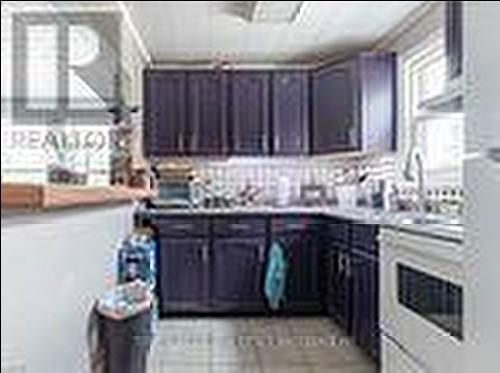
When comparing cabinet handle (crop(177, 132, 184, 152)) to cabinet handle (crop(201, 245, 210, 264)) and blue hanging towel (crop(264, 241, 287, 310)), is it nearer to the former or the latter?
cabinet handle (crop(201, 245, 210, 264))

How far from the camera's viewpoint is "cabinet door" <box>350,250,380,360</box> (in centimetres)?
415

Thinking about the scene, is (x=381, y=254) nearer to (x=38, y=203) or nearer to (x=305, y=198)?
(x=38, y=203)

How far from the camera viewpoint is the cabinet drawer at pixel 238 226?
620cm

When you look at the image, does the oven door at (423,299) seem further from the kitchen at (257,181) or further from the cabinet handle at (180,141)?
the cabinet handle at (180,141)

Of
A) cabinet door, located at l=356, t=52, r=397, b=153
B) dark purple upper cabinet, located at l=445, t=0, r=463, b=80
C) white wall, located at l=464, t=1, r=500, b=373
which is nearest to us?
white wall, located at l=464, t=1, r=500, b=373

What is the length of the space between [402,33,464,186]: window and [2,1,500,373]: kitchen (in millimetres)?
22

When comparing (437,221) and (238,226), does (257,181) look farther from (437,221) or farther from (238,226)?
(437,221)

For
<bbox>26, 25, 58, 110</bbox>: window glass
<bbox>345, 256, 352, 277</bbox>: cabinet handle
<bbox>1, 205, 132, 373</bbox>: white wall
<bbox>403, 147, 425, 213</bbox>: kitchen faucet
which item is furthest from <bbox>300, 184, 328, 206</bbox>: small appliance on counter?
<bbox>1, 205, 132, 373</bbox>: white wall

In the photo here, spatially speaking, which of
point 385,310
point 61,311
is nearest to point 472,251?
point 61,311

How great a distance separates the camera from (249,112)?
6844 mm

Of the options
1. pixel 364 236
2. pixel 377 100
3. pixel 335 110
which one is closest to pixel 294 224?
pixel 335 110

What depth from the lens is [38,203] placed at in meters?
1.52

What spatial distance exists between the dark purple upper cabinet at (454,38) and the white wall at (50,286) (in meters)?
1.86

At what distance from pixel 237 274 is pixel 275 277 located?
310 mm
